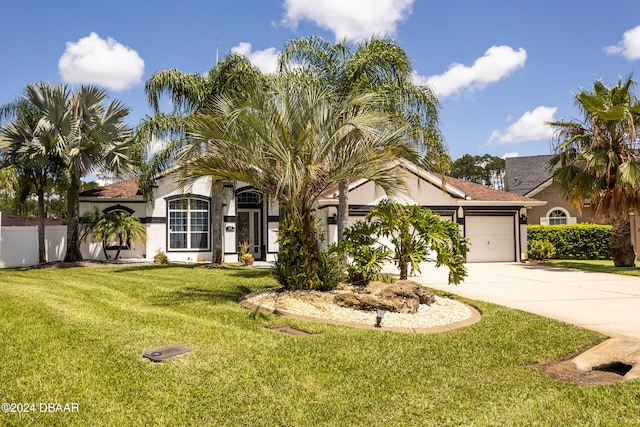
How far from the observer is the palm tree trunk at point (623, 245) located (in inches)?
673

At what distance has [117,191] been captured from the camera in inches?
806

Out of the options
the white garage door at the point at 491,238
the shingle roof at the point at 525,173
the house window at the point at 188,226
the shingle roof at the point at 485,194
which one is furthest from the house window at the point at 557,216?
the house window at the point at 188,226

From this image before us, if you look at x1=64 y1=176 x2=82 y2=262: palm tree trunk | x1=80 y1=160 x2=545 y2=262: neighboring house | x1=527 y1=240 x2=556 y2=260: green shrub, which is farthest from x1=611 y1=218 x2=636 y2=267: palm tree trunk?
x1=64 y1=176 x2=82 y2=262: palm tree trunk

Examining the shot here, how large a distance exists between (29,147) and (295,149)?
12.2m

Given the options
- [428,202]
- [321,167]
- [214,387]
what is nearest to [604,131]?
[428,202]

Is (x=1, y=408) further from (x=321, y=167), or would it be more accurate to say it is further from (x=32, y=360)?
(x=321, y=167)

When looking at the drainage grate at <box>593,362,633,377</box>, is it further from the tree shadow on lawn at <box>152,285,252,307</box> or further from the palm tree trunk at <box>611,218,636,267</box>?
the palm tree trunk at <box>611,218,636,267</box>

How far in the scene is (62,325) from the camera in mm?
6242

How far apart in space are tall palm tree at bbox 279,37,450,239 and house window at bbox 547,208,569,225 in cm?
1653

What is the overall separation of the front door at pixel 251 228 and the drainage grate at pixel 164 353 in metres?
16.2

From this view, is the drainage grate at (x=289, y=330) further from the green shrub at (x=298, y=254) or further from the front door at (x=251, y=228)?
the front door at (x=251, y=228)

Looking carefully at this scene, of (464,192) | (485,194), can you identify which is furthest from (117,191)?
(485,194)

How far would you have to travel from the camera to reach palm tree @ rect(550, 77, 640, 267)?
53.5 feet

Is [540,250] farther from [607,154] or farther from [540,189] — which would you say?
[540,189]
